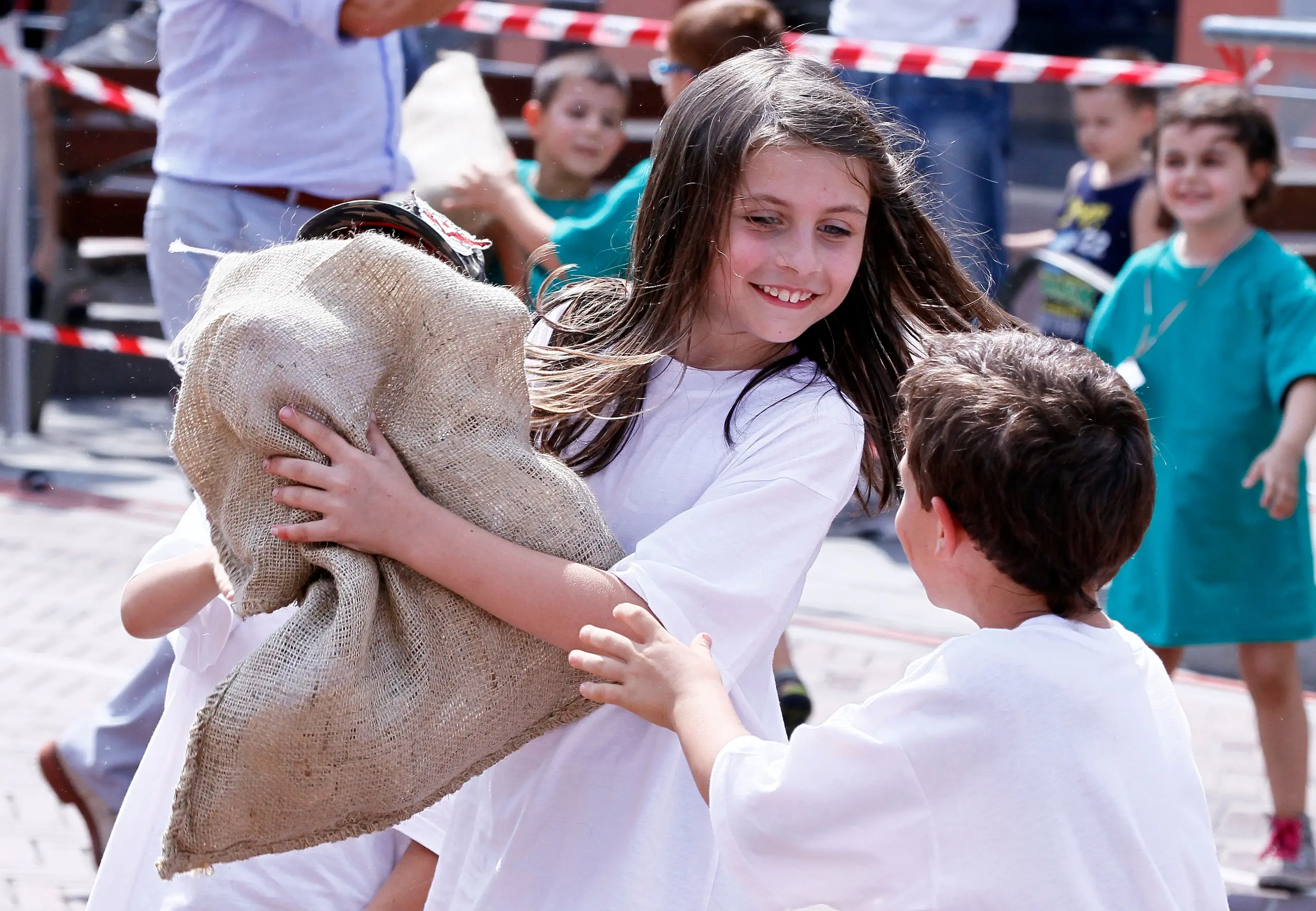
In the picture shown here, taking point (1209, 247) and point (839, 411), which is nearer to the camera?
point (839, 411)

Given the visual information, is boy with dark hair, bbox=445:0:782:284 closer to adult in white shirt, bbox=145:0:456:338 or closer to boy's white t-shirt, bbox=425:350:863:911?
adult in white shirt, bbox=145:0:456:338

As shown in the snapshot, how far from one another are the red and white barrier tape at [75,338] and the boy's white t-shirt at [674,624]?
432cm

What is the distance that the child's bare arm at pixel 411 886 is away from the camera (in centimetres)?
240

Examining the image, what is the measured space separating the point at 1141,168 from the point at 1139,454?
5.12 m

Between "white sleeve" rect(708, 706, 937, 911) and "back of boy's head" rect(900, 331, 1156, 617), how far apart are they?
0.82ft

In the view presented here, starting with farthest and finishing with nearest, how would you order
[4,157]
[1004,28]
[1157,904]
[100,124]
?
[100,124] < [4,157] < [1004,28] < [1157,904]

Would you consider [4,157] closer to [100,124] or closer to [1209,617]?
[100,124]

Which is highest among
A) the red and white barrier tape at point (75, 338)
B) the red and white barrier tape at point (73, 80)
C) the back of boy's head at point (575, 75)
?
the back of boy's head at point (575, 75)

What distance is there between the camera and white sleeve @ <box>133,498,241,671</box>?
2314 mm

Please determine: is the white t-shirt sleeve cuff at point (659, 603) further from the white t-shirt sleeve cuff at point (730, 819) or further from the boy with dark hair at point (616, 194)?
the boy with dark hair at point (616, 194)

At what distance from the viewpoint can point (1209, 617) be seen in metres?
4.01

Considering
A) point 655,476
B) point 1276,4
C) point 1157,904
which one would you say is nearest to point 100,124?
point 655,476

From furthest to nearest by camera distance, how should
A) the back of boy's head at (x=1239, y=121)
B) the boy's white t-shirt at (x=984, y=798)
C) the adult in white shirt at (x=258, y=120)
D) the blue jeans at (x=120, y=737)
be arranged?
the back of boy's head at (x=1239, y=121) < the adult in white shirt at (x=258, y=120) < the blue jeans at (x=120, y=737) < the boy's white t-shirt at (x=984, y=798)

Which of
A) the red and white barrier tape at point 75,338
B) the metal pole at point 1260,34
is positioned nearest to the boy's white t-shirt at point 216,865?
the red and white barrier tape at point 75,338
